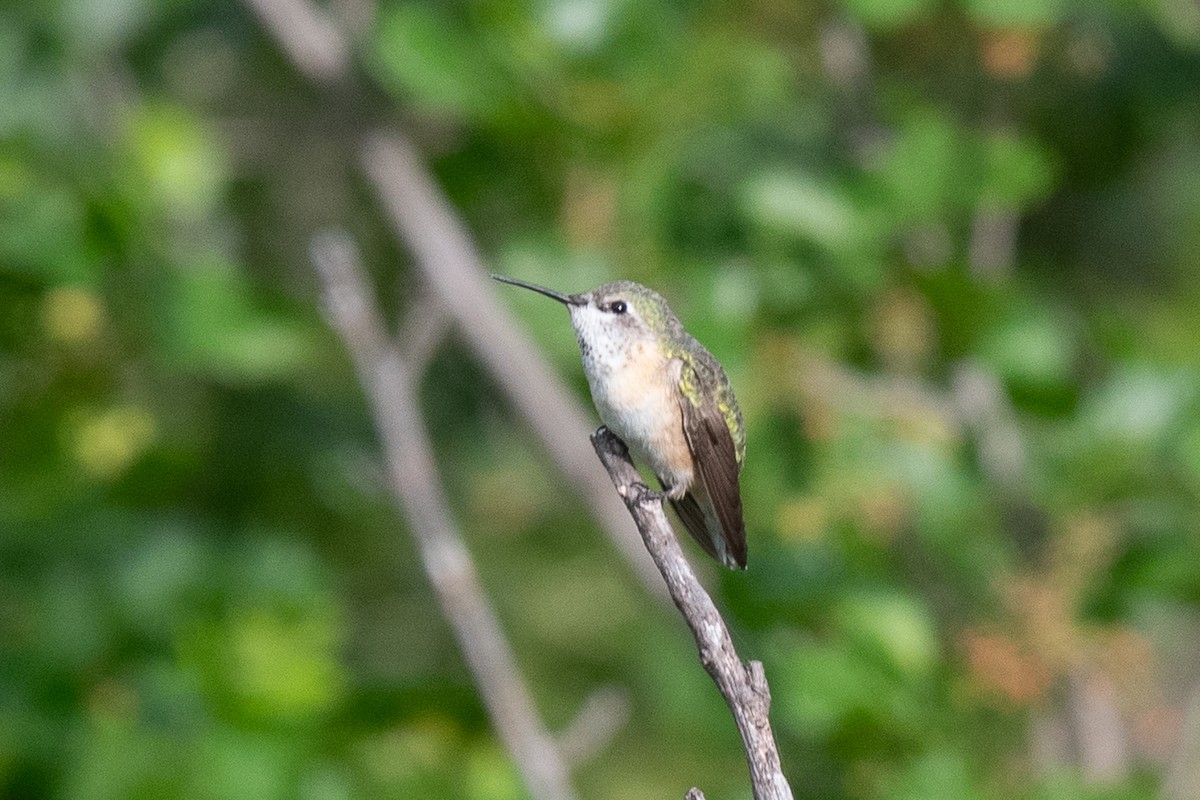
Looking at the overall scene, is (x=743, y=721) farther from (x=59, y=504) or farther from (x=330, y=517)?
(x=330, y=517)

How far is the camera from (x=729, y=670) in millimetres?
2033

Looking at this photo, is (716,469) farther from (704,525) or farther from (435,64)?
(435,64)

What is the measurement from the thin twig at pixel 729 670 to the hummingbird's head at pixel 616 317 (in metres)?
0.86

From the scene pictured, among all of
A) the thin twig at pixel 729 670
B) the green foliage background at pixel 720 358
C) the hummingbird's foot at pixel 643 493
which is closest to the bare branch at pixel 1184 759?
the green foliage background at pixel 720 358

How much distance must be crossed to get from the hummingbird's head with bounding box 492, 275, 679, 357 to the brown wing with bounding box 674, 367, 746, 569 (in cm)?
19

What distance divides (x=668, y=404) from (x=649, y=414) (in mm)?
80

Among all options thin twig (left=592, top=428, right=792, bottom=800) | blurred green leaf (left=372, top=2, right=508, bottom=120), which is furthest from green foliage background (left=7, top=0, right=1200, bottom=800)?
thin twig (left=592, top=428, right=792, bottom=800)

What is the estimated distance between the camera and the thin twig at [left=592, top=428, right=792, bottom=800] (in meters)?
1.94

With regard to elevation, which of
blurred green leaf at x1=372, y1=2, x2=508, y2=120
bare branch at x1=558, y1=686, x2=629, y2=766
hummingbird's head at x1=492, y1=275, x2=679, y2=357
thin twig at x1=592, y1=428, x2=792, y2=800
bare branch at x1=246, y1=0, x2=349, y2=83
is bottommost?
thin twig at x1=592, y1=428, x2=792, y2=800

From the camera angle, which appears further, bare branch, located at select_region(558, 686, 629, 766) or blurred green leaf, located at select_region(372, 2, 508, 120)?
blurred green leaf, located at select_region(372, 2, 508, 120)

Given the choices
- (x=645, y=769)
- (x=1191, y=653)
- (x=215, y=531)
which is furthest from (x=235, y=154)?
(x=1191, y=653)

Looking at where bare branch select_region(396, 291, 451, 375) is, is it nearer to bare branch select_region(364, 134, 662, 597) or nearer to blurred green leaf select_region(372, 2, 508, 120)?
bare branch select_region(364, 134, 662, 597)

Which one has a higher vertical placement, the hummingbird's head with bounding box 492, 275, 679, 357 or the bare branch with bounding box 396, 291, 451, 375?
the bare branch with bounding box 396, 291, 451, 375

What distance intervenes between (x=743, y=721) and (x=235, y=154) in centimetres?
412
